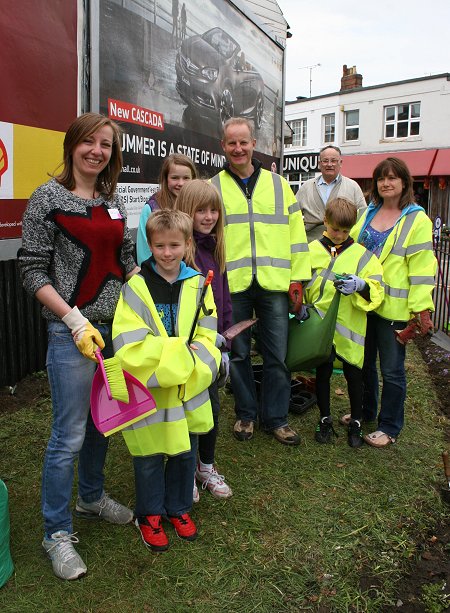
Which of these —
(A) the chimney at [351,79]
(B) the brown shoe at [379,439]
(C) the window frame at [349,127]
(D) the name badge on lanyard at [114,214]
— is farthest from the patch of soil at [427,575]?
(A) the chimney at [351,79]

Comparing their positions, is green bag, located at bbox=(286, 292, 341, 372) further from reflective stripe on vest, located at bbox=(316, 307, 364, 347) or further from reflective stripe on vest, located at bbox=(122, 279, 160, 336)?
reflective stripe on vest, located at bbox=(122, 279, 160, 336)

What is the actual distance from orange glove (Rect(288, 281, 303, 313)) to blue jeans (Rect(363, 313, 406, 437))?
0.53 meters

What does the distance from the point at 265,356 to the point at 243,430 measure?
0.58m

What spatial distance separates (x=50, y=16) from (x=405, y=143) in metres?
29.3

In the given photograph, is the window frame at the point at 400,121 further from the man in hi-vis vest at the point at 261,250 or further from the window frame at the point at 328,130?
the man in hi-vis vest at the point at 261,250

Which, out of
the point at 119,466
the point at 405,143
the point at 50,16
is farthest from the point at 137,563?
the point at 405,143

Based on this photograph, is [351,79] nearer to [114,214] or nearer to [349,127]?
[349,127]

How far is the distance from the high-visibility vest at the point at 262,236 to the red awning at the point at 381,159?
2580cm

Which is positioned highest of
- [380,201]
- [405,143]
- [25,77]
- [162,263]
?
[405,143]

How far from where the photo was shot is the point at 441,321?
28.8 feet

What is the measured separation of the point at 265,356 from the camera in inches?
158

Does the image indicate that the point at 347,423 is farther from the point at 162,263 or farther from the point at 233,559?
the point at 162,263

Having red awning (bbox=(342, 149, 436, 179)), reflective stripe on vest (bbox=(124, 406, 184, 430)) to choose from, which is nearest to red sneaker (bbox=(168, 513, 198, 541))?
reflective stripe on vest (bbox=(124, 406, 184, 430))

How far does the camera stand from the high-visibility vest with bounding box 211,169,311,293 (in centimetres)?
369
